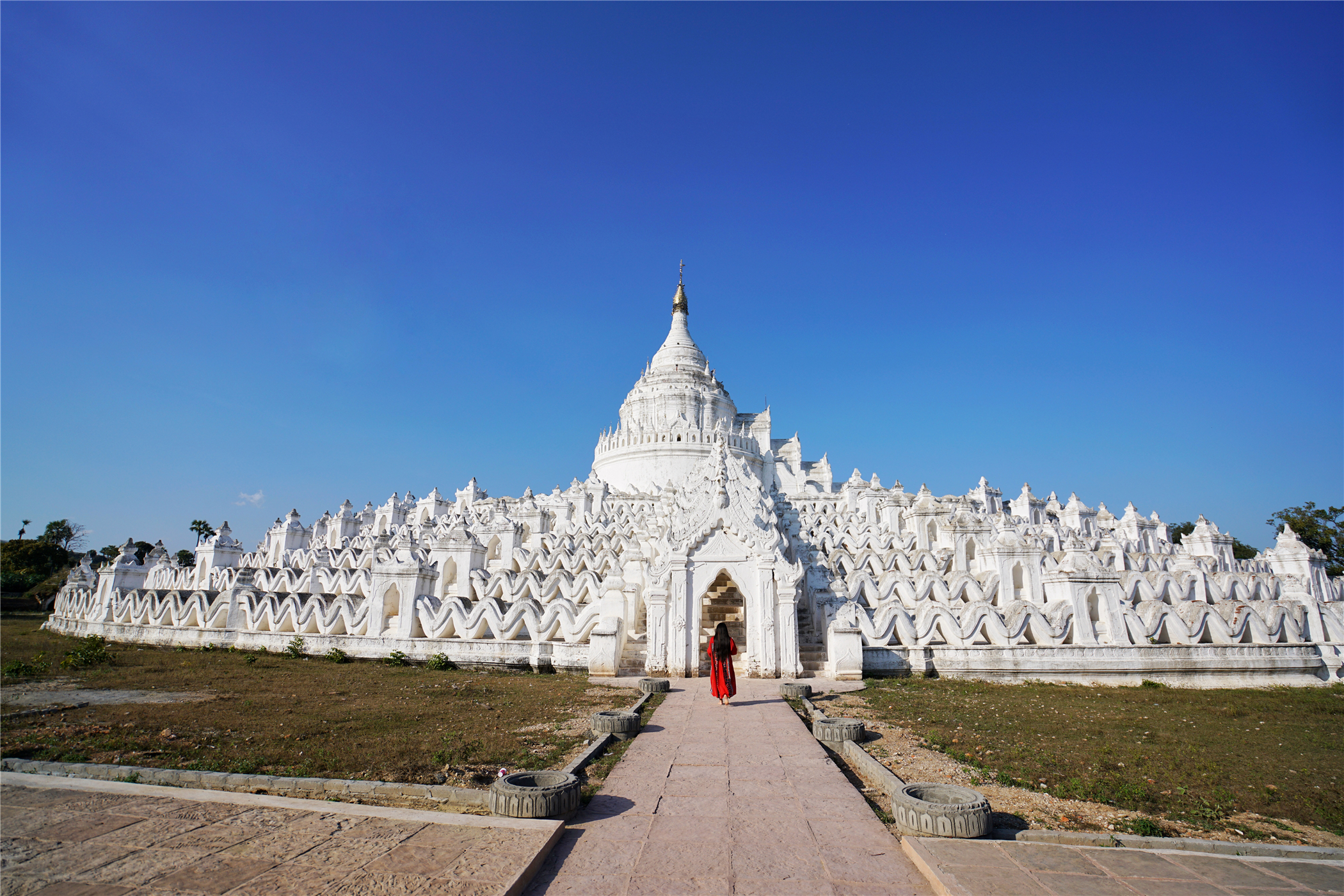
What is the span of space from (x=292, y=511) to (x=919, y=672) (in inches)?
1557

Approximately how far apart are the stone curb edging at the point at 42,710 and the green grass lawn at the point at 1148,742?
12587 mm

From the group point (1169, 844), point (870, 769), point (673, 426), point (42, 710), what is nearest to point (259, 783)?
point (870, 769)

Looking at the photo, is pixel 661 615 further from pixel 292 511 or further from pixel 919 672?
pixel 292 511

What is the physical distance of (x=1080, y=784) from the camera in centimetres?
700

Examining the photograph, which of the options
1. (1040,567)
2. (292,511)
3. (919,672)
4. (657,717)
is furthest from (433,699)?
(292,511)

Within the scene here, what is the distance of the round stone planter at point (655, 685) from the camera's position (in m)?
12.4

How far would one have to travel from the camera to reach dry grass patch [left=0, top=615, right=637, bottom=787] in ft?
24.6

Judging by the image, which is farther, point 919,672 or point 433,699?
point 919,672

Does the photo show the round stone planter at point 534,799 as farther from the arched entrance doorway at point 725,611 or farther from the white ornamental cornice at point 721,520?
the arched entrance doorway at point 725,611

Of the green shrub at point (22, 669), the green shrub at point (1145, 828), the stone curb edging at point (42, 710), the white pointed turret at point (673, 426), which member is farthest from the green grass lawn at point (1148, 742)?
the white pointed turret at point (673, 426)

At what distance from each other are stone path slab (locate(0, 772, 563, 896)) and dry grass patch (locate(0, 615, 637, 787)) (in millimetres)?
1263

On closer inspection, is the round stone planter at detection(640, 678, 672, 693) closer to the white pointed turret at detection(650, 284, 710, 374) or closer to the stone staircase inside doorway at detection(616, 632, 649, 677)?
the stone staircase inside doorway at detection(616, 632, 649, 677)

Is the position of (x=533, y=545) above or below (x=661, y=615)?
above

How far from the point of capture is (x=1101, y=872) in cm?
471
